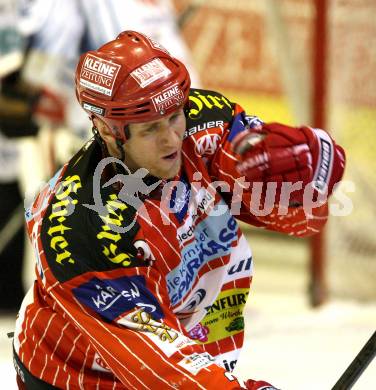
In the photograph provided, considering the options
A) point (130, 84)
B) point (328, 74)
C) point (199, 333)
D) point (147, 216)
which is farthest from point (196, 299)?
point (328, 74)

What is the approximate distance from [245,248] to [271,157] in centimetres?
44

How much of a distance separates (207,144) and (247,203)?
0.53ft

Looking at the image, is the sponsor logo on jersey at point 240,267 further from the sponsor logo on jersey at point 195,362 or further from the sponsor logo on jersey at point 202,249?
the sponsor logo on jersey at point 195,362

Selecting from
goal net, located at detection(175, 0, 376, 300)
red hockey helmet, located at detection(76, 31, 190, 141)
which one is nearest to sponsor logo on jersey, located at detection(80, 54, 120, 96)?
red hockey helmet, located at detection(76, 31, 190, 141)

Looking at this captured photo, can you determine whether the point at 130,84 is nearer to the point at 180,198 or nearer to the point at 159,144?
the point at 159,144

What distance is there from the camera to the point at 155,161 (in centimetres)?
208

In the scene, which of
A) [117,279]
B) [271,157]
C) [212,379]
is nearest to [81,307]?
[117,279]

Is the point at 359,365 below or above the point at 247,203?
below

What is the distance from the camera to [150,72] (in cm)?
204

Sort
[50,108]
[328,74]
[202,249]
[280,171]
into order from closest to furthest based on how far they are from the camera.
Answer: [280,171]
[202,249]
[328,74]
[50,108]

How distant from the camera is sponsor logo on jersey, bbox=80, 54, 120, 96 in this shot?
2.04 meters

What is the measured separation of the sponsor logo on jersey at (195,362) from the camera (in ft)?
6.47

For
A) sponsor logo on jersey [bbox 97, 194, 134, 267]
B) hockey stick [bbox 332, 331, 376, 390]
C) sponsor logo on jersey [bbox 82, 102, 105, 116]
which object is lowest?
hockey stick [bbox 332, 331, 376, 390]

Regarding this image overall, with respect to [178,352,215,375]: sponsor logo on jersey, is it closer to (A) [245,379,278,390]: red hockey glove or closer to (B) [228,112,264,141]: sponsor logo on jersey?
(A) [245,379,278,390]: red hockey glove
